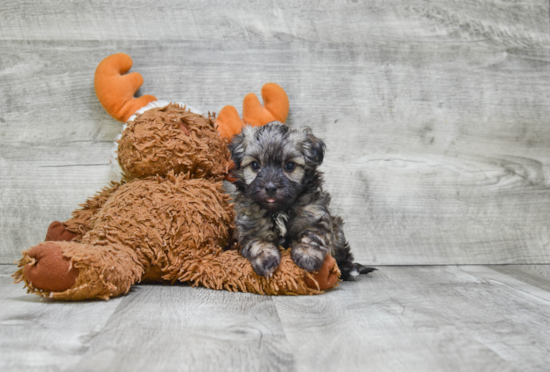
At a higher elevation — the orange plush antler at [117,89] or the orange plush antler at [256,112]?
the orange plush antler at [117,89]

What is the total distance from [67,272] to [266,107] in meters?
1.33

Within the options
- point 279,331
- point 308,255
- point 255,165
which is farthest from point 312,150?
point 279,331

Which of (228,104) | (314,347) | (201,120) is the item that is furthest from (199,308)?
(228,104)

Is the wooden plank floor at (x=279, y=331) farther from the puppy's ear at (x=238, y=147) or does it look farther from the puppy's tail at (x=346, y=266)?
the puppy's ear at (x=238, y=147)

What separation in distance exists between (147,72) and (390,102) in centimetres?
141

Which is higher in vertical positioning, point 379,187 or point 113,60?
point 113,60

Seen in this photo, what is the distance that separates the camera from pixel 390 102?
2.81 metres

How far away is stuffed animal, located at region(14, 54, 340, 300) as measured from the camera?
6.41 ft

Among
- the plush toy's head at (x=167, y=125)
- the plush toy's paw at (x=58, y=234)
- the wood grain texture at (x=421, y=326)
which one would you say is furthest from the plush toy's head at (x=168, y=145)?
the wood grain texture at (x=421, y=326)

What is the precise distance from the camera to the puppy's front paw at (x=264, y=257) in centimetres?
197

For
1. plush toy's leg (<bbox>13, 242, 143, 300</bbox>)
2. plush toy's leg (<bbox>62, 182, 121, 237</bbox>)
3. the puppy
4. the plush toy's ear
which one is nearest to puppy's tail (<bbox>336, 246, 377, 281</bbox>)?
the puppy

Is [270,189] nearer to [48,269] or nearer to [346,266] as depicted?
[346,266]

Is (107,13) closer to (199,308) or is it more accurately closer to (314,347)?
(199,308)

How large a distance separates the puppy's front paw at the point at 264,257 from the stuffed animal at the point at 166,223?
0.04m
